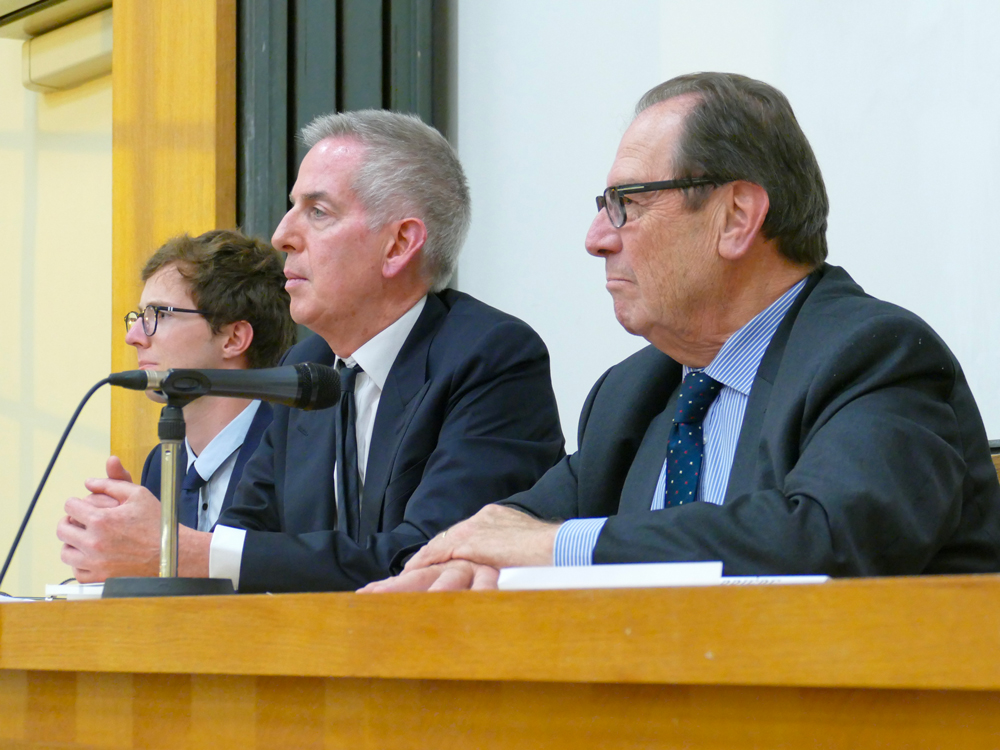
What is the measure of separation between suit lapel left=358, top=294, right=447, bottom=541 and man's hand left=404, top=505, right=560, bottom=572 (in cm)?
68

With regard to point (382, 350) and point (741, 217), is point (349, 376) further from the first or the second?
point (741, 217)

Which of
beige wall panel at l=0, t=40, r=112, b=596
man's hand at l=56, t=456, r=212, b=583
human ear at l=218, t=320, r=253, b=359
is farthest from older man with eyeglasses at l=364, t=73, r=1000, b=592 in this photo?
beige wall panel at l=0, t=40, r=112, b=596

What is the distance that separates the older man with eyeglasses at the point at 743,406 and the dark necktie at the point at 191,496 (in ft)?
4.03

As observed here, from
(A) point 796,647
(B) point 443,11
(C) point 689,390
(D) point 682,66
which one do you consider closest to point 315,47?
(B) point 443,11

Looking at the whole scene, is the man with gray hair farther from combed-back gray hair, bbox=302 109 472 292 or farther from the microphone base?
the microphone base

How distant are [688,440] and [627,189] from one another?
37 centimetres

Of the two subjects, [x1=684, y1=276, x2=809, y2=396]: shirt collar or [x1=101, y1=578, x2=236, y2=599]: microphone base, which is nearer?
[x1=101, y1=578, x2=236, y2=599]: microphone base

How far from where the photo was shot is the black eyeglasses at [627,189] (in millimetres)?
1760

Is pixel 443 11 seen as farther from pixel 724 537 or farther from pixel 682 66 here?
pixel 724 537

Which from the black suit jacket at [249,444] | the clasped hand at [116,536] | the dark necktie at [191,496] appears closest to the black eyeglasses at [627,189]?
the clasped hand at [116,536]

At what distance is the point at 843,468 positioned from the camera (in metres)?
1.32

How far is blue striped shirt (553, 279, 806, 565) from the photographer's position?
5.44 feet

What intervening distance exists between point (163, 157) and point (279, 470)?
158 centimetres

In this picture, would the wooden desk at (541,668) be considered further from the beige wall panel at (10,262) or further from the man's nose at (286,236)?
the beige wall panel at (10,262)
